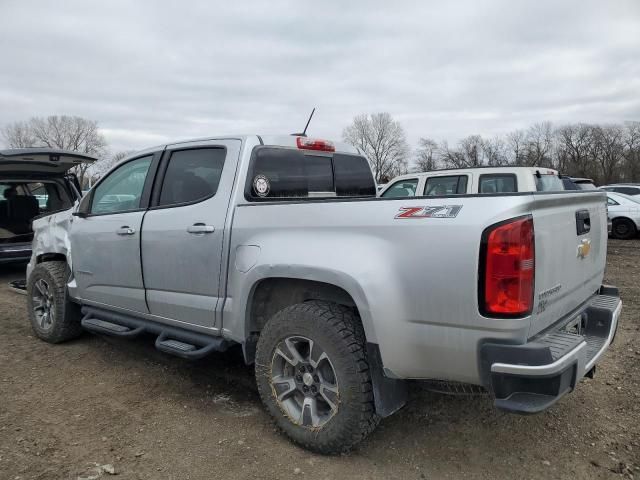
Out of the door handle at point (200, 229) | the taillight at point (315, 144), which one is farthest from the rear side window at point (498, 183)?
the door handle at point (200, 229)

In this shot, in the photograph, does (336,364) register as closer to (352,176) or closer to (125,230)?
(352,176)

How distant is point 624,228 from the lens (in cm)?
1431

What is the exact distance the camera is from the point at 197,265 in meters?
3.39

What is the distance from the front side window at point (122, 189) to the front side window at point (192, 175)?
32 centimetres

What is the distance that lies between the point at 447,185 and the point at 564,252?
20.5 feet

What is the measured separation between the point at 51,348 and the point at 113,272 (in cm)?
143

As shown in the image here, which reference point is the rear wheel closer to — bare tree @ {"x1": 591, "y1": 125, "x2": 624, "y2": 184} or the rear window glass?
the rear window glass

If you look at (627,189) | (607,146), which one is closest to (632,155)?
(607,146)

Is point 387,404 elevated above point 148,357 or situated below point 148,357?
above

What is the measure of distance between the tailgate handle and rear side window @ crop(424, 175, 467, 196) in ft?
17.8

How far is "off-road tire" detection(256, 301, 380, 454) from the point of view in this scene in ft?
8.68

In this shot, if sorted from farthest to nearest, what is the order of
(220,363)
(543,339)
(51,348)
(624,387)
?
(51,348)
(220,363)
(624,387)
(543,339)

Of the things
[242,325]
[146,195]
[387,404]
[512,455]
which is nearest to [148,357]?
[146,195]

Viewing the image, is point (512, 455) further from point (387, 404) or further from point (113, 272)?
point (113, 272)
